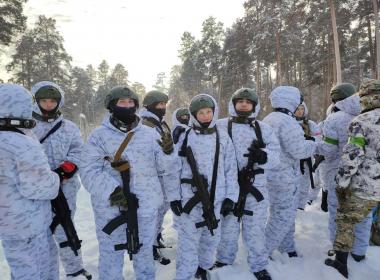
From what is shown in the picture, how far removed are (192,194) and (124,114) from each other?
1313 mm

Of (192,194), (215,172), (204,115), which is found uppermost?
(204,115)

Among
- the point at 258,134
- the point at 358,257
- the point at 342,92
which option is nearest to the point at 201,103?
the point at 258,134

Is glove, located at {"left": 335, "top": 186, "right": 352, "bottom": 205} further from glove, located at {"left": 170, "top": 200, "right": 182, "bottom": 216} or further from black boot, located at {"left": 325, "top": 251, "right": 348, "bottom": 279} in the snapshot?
glove, located at {"left": 170, "top": 200, "right": 182, "bottom": 216}

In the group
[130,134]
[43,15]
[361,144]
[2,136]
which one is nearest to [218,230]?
[130,134]

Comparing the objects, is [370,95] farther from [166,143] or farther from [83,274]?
[83,274]

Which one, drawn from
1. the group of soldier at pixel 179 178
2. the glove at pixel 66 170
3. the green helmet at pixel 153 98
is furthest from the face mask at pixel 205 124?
the glove at pixel 66 170

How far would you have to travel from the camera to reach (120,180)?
345 cm

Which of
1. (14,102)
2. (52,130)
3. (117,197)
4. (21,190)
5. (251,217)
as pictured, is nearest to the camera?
(21,190)

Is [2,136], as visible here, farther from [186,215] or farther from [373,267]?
[373,267]

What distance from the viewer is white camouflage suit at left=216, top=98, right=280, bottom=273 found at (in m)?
4.12

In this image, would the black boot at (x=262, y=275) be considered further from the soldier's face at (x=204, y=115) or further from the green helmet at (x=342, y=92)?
the green helmet at (x=342, y=92)

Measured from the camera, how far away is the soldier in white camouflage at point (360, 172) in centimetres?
375

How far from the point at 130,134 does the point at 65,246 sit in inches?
77.6

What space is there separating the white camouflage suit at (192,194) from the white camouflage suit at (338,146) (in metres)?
1.72
